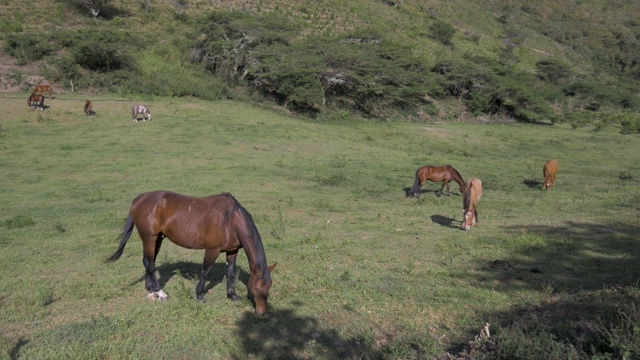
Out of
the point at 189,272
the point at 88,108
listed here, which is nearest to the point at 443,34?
the point at 88,108

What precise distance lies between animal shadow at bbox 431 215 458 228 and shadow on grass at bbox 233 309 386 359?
20.8 ft

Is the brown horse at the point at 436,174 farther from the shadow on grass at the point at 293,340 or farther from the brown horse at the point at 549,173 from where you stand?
the shadow on grass at the point at 293,340

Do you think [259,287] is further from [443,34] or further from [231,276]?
[443,34]

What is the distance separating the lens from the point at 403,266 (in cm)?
812

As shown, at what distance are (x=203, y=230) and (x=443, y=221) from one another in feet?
24.3

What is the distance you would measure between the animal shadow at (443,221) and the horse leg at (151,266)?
7.28 meters

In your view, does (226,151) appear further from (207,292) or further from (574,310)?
(574,310)

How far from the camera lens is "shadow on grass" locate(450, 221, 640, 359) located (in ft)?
14.6

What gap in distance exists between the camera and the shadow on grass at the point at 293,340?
202 inches

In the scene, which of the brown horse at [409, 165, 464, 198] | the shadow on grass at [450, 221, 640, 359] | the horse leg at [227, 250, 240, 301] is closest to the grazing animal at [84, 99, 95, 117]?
the brown horse at [409, 165, 464, 198]

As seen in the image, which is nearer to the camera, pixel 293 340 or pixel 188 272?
pixel 293 340

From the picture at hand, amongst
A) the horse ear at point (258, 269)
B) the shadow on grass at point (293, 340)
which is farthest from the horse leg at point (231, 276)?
the horse ear at point (258, 269)

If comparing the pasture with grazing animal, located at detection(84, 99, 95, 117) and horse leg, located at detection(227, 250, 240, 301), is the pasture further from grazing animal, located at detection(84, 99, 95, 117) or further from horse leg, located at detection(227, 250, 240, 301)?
grazing animal, located at detection(84, 99, 95, 117)

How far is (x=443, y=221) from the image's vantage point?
1184 centimetres
